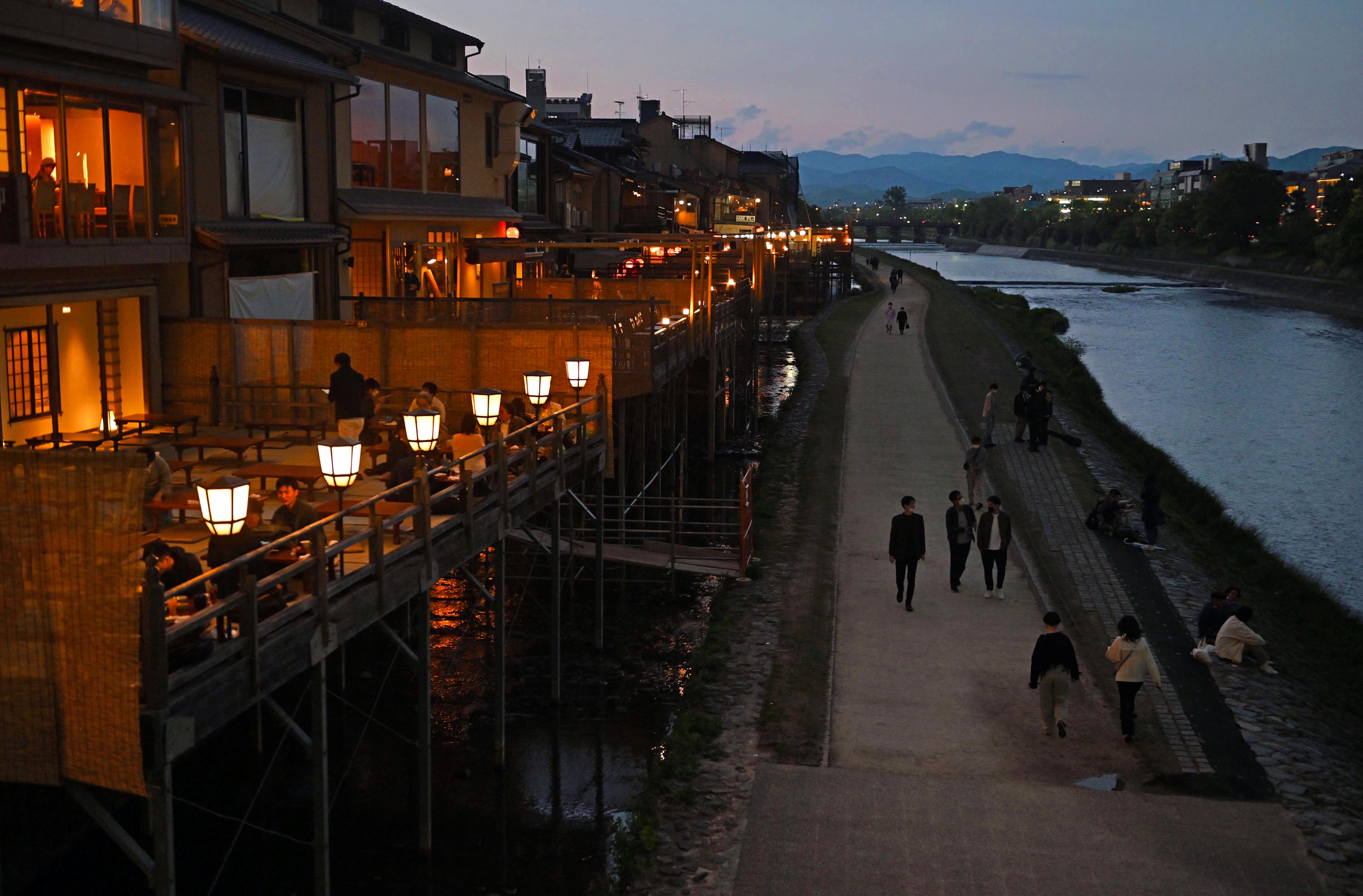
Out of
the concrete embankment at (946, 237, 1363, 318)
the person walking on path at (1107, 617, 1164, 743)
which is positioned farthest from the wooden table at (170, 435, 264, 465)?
the concrete embankment at (946, 237, 1363, 318)

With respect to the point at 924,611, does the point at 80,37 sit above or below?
above

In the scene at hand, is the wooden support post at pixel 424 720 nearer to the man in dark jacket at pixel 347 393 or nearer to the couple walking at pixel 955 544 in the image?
the man in dark jacket at pixel 347 393

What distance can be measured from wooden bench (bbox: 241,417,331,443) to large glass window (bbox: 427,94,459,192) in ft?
39.6

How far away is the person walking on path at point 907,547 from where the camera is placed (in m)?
17.7

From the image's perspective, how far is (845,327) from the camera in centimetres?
5941

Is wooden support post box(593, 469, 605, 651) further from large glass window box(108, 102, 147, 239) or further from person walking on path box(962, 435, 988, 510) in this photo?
large glass window box(108, 102, 147, 239)

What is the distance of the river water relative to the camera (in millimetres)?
31594

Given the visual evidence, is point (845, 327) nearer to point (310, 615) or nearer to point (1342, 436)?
point (1342, 436)

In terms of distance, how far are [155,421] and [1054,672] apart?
12754mm

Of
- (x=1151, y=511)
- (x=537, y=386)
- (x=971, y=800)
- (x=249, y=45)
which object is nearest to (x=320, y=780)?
(x=971, y=800)

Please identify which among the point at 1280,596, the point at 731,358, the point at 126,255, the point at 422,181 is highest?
the point at 422,181

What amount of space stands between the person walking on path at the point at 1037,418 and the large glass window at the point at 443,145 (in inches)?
620

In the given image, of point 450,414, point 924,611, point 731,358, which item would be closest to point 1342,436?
point 731,358

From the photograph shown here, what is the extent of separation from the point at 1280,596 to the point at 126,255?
2123cm
